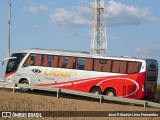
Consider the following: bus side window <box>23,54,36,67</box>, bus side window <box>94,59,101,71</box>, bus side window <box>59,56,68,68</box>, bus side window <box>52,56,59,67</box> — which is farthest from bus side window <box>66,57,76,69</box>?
bus side window <box>23,54,36,67</box>

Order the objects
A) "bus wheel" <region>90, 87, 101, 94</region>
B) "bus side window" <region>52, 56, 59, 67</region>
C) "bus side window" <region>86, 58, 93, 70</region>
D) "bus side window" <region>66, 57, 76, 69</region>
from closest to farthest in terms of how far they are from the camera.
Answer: "bus wheel" <region>90, 87, 101, 94</region> < "bus side window" <region>86, 58, 93, 70</region> < "bus side window" <region>66, 57, 76, 69</region> < "bus side window" <region>52, 56, 59, 67</region>

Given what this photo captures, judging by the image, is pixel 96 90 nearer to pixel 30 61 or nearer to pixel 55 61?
pixel 55 61

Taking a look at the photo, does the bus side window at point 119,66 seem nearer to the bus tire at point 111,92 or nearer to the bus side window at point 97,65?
the bus side window at point 97,65

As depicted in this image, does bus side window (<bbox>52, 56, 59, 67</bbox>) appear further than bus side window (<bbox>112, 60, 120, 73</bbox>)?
Yes

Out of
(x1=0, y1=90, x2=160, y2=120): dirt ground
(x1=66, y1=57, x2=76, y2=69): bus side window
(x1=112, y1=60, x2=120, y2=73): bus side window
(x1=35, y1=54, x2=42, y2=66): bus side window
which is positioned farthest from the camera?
(x1=35, y1=54, x2=42, y2=66): bus side window

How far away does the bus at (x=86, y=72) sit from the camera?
2683cm

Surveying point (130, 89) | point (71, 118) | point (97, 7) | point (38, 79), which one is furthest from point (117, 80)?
point (97, 7)

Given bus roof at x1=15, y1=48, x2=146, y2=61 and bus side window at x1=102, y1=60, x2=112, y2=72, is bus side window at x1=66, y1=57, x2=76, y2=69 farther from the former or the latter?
bus side window at x1=102, y1=60, x2=112, y2=72

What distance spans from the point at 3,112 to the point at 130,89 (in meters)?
10.0

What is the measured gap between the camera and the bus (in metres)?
26.8

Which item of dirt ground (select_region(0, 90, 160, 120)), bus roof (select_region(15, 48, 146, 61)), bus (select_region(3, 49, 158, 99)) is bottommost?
dirt ground (select_region(0, 90, 160, 120))

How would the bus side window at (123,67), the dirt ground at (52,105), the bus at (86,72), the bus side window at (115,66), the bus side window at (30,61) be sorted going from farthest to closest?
the bus side window at (30,61) → the bus side window at (115,66) → the bus side window at (123,67) → the bus at (86,72) → the dirt ground at (52,105)

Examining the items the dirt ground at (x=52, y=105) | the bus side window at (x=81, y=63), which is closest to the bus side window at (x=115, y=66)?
the bus side window at (x=81, y=63)

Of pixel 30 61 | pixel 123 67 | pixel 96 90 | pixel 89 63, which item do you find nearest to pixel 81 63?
pixel 89 63
